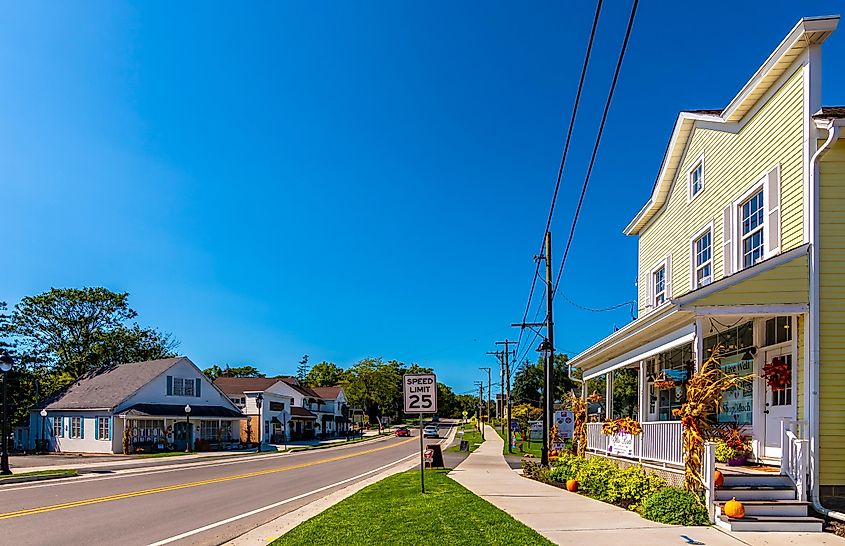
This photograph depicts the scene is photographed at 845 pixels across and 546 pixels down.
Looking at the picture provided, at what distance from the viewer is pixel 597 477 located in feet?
49.6

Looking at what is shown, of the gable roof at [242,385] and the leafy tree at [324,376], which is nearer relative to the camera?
the gable roof at [242,385]

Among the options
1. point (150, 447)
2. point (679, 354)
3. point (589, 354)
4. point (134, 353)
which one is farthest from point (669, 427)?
point (134, 353)

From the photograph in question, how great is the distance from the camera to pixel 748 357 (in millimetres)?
14102

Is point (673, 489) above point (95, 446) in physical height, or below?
above

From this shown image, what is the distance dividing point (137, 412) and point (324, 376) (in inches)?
3348

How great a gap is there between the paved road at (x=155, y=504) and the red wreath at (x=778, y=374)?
9.90 metres

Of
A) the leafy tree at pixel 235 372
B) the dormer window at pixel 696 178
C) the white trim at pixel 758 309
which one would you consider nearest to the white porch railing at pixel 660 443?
the white trim at pixel 758 309

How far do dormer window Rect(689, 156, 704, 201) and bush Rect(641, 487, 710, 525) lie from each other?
8.64 meters

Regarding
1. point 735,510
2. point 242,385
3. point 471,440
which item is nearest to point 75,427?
point 242,385

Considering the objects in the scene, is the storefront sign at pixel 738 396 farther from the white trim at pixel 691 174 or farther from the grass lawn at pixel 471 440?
the grass lawn at pixel 471 440

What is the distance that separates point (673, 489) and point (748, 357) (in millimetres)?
3908

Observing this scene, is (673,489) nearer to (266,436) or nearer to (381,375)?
(266,436)

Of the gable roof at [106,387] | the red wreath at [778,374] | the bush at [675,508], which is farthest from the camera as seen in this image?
the gable roof at [106,387]

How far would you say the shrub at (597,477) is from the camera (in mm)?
14398
